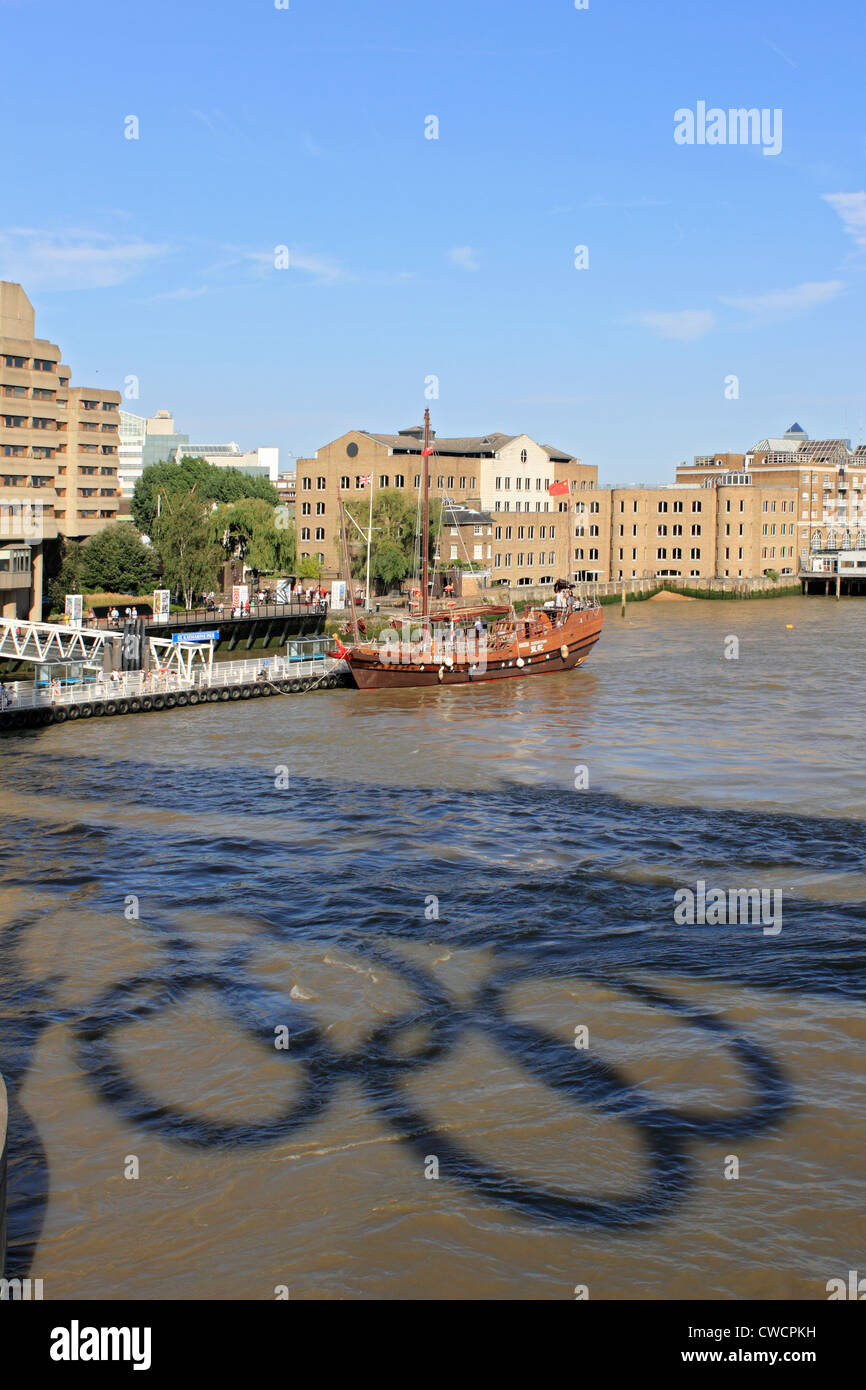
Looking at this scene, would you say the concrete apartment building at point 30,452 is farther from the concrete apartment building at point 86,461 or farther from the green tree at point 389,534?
the green tree at point 389,534

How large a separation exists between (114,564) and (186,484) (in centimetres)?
4553

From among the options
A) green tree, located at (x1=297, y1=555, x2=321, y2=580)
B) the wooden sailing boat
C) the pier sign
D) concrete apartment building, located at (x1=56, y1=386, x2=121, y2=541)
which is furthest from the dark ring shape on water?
green tree, located at (x1=297, y1=555, x2=321, y2=580)

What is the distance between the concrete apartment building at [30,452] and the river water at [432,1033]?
40.7 meters

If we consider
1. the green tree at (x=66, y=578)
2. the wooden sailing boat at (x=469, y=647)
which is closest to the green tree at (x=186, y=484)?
the green tree at (x=66, y=578)

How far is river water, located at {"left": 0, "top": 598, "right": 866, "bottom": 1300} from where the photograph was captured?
43.6ft

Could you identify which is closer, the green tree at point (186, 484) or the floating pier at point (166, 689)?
the floating pier at point (166, 689)

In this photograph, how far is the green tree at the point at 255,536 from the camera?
106375 mm

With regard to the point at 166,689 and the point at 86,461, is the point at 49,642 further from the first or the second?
the point at 86,461

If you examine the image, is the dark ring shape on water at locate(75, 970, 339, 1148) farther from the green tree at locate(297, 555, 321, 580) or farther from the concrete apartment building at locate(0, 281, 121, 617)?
the green tree at locate(297, 555, 321, 580)

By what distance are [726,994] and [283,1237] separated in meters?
8.77

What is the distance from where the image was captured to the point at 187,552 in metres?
86.6

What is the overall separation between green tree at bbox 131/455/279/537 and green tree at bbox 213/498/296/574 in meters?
23.0
